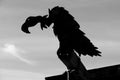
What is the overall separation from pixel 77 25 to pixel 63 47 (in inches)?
16.0

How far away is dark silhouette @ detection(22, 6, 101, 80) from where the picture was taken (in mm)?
2693

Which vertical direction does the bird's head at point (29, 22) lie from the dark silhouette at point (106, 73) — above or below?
above

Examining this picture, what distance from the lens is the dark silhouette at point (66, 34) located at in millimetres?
2693

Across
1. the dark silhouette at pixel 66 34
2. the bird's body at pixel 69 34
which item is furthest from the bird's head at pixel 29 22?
the bird's body at pixel 69 34

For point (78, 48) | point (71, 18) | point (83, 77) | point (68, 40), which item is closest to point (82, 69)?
point (83, 77)

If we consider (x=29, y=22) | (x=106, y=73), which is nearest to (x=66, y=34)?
(x=29, y=22)

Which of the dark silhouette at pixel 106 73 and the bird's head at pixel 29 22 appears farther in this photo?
the dark silhouette at pixel 106 73

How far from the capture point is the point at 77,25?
2926 millimetres

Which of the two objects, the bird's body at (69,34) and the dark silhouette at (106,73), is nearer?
the bird's body at (69,34)

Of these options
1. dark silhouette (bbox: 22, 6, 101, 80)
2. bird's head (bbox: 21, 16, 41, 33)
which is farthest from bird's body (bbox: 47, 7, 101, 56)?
bird's head (bbox: 21, 16, 41, 33)

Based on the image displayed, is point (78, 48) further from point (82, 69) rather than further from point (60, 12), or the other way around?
point (60, 12)

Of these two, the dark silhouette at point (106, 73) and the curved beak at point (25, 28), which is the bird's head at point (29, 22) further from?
the dark silhouette at point (106, 73)

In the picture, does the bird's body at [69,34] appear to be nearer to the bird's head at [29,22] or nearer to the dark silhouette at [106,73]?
the bird's head at [29,22]

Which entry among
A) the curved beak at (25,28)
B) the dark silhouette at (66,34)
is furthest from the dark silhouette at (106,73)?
the curved beak at (25,28)
